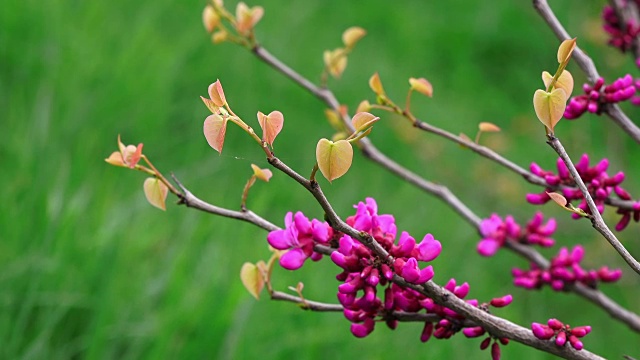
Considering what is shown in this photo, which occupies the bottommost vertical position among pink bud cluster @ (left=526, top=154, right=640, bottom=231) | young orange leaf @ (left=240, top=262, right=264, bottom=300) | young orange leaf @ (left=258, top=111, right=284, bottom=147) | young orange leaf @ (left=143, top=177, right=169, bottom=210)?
young orange leaf @ (left=240, top=262, right=264, bottom=300)

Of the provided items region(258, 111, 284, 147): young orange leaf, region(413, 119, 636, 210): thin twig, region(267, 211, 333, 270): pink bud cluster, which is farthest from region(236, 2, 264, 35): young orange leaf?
region(258, 111, 284, 147): young orange leaf

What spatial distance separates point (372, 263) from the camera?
988 mm

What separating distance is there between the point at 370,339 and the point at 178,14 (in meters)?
2.39

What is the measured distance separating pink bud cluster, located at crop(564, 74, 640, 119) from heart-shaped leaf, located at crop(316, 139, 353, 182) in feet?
1.95

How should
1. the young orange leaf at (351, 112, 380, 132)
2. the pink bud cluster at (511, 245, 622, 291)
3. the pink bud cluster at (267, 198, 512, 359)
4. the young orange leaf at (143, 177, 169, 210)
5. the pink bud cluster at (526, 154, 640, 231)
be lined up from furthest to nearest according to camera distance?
the pink bud cluster at (511, 245, 622, 291), the pink bud cluster at (526, 154, 640, 231), the young orange leaf at (143, 177, 169, 210), the pink bud cluster at (267, 198, 512, 359), the young orange leaf at (351, 112, 380, 132)

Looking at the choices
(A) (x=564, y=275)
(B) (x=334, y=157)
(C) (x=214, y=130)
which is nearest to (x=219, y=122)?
(C) (x=214, y=130)

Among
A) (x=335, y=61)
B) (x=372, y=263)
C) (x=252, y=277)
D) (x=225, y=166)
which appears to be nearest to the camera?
(x=372, y=263)

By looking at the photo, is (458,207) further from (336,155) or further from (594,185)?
(336,155)

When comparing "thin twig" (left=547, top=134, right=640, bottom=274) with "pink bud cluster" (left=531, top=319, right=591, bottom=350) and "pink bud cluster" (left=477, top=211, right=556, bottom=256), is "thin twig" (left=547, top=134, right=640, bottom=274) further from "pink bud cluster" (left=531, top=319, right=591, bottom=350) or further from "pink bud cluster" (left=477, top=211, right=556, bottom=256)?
"pink bud cluster" (left=477, top=211, right=556, bottom=256)

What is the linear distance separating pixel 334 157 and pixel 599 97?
663mm

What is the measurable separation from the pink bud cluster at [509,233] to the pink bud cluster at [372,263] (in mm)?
497

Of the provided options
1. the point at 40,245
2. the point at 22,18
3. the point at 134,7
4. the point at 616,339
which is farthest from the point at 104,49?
the point at 616,339

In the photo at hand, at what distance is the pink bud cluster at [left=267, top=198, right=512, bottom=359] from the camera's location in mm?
976

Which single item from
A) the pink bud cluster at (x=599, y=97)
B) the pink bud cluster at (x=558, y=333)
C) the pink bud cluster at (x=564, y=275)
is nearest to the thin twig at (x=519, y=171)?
the pink bud cluster at (x=599, y=97)
